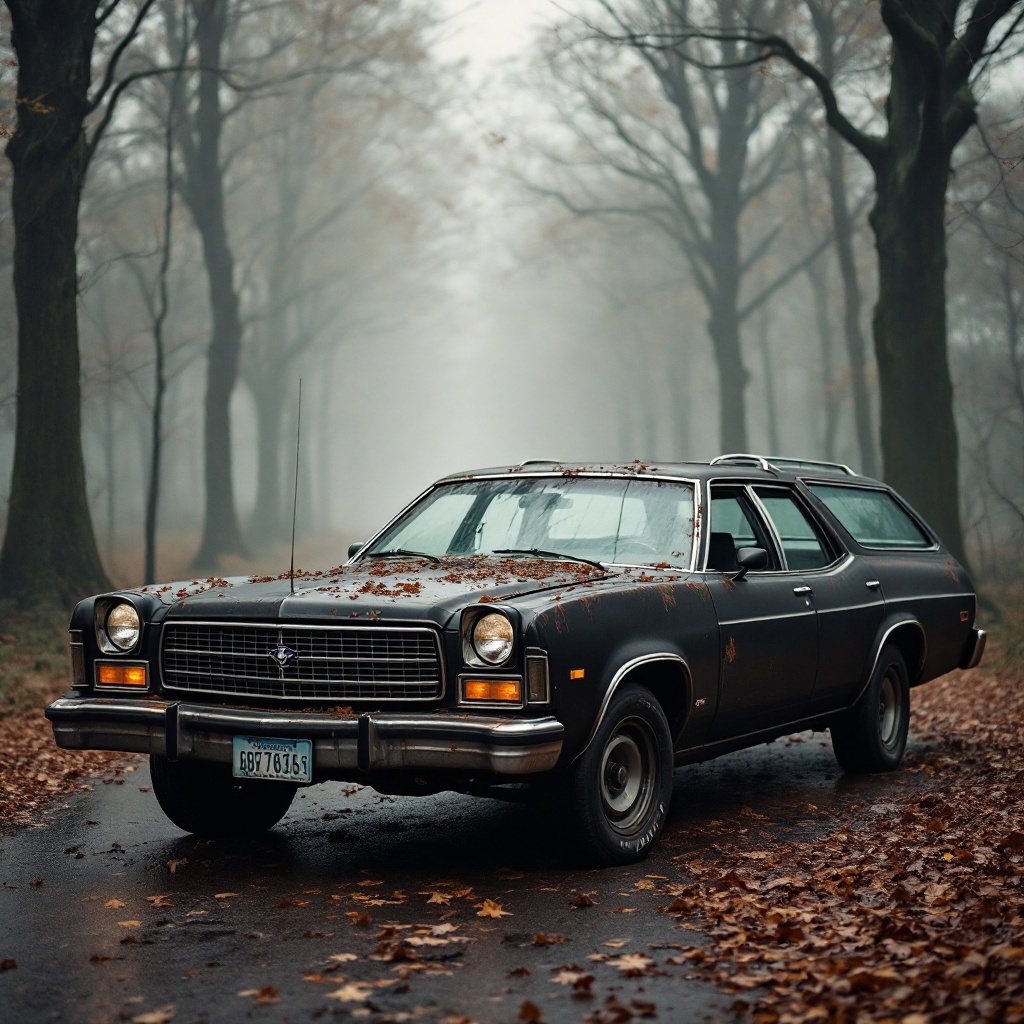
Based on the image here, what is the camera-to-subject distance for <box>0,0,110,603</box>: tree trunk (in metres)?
14.1

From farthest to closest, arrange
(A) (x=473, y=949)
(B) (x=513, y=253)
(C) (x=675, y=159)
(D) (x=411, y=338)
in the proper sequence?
(D) (x=411, y=338)
(B) (x=513, y=253)
(C) (x=675, y=159)
(A) (x=473, y=949)

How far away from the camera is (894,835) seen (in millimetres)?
6496

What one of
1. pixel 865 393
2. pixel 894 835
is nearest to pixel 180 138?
pixel 865 393

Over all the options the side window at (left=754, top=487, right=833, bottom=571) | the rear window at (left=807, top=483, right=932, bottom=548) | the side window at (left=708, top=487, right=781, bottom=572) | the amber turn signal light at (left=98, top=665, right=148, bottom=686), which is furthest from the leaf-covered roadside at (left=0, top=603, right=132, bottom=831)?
the rear window at (left=807, top=483, right=932, bottom=548)

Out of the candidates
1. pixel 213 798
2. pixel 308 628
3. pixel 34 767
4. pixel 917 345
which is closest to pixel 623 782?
pixel 308 628

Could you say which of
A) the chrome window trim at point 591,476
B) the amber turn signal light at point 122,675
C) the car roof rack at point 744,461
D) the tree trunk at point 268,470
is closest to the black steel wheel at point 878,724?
the car roof rack at point 744,461

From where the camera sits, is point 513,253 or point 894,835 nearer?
point 894,835

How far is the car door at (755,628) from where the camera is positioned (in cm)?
678

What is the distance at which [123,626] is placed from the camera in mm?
6281

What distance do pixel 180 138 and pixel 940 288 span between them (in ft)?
53.5

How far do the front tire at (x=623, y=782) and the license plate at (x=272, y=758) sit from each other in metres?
1.11

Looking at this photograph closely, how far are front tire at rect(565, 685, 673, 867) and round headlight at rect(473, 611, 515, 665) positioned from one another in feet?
2.01

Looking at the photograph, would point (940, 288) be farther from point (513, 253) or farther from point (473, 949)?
point (513, 253)

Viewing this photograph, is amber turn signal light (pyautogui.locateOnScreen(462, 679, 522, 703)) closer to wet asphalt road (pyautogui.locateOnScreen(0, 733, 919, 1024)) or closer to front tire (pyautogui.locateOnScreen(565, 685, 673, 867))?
front tire (pyautogui.locateOnScreen(565, 685, 673, 867))
